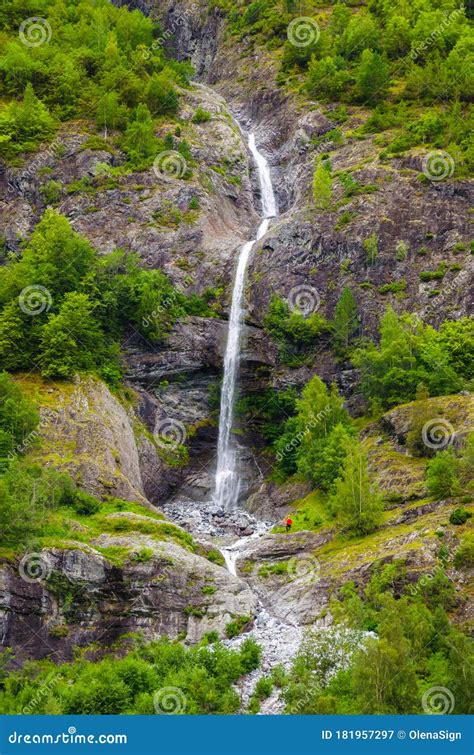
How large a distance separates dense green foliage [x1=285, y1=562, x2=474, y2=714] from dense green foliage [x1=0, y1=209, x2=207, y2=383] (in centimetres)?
2493

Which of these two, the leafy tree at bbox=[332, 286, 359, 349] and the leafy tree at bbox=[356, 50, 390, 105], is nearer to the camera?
the leafy tree at bbox=[332, 286, 359, 349]

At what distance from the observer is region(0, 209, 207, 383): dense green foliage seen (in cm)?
4812

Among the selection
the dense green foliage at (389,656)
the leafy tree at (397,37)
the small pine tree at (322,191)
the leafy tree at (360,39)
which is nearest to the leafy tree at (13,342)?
the dense green foliage at (389,656)

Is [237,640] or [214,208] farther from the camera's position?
[214,208]

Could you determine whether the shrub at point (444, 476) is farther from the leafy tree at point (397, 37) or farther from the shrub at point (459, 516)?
the leafy tree at point (397, 37)

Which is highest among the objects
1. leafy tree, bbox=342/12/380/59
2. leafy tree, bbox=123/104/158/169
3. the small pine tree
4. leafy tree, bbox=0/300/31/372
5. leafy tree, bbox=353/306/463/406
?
leafy tree, bbox=342/12/380/59

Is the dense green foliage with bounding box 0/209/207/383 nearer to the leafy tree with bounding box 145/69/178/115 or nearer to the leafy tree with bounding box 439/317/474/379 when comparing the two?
the leafy tree with bounding box 439/317/474/379

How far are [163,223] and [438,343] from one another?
2804 centimetres

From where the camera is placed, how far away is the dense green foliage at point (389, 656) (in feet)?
81.1

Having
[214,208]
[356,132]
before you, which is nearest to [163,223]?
[214,208]

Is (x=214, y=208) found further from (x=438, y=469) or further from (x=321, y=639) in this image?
(x=321, y=639)

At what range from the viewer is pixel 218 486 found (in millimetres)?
53781

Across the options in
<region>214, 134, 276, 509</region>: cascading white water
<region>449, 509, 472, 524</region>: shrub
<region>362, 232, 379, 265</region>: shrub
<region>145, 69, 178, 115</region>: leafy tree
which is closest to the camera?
<region>449, 509, 472, 524</region>: shrub

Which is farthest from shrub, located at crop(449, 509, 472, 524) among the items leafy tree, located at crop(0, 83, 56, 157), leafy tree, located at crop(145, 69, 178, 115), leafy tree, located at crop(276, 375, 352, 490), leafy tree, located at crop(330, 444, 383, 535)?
leafy tree, located at crop(145, 69, 178, 115)
